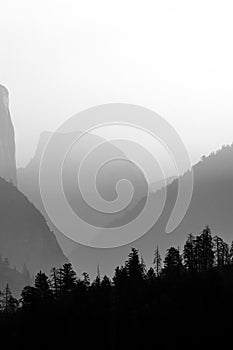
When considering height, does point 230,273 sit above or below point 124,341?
above

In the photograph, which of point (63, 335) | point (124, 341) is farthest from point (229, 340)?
point (63, 335)

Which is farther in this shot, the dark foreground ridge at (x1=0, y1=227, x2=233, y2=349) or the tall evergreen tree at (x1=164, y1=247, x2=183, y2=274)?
the tall evergreen tree at (x1=164, y1=247, x2=183, y2=274)

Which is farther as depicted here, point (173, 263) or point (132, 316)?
point (173, 263)

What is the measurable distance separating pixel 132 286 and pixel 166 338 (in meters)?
18.4

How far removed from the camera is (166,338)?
74812 mm

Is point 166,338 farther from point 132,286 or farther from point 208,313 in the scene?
point 132,286

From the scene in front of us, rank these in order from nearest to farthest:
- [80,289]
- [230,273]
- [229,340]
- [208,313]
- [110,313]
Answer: [229,340] → [208,313] → [110,313] → [80,289] → [230,273]

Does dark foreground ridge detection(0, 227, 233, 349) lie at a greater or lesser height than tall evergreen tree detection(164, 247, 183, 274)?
lesser

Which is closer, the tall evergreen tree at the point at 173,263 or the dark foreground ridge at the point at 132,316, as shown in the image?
the dark foreground ridge at the point at 132,316

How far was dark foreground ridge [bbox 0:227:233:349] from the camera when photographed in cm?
7531

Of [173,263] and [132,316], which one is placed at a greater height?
[173,263]

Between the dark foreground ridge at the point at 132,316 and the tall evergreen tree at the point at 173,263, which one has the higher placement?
the tall evergreen tree at the point at 173,263

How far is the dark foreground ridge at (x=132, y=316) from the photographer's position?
247 feet

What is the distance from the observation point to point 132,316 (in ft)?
261
